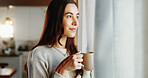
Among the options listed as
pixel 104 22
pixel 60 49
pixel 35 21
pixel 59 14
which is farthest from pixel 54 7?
pixel 35 21

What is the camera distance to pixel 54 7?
847mm

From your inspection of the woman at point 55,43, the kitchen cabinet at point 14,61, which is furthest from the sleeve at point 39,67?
the kitchen cabinet at point 14,61

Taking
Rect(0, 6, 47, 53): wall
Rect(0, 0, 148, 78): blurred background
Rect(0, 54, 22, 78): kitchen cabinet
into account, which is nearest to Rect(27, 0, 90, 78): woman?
Rect(0, 0, 148, 78): blurred background

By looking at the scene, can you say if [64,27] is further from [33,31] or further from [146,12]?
[33,31]

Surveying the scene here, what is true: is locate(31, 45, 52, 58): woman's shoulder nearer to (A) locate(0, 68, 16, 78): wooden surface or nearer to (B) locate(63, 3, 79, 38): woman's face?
(B) locate(63, 3, 79, 38): woman's face

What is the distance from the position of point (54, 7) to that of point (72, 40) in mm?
231

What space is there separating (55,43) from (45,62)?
0.40 feet

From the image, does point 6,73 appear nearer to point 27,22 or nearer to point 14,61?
point 14,61

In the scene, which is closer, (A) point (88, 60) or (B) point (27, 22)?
(A) point (88, 60)

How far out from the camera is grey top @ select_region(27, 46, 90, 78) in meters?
0.80

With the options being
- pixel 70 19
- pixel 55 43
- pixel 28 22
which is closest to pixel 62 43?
pixel 55 43

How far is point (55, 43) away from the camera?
2.87 feet

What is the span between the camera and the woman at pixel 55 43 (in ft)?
2.65

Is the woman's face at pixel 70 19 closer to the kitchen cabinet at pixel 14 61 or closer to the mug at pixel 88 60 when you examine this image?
the mug at pixel 88 60
